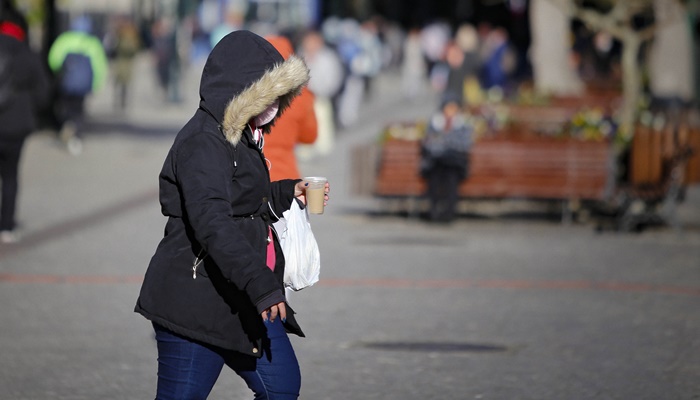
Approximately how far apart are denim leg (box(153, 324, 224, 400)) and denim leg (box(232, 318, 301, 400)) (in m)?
0.10

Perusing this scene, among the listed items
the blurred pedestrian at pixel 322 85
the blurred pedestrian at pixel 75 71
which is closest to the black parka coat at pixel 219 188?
the blurred pedestrian at pixel 322 85

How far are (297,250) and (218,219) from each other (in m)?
0.52

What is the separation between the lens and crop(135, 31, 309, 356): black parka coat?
461 centimetres

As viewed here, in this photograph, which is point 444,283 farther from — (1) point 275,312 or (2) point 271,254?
(1) point 275,312

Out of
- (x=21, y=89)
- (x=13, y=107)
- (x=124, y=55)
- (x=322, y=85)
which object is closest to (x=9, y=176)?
(x=13, y=107)

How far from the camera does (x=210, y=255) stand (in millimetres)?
4543

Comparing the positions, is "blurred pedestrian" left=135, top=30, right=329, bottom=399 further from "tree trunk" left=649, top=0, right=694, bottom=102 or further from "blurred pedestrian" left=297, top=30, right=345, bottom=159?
"tree trunk" left=649, top=0, right=694, bottom=102

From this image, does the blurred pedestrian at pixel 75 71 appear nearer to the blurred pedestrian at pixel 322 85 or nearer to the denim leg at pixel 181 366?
the blurred pedestrian at pixel 322 85

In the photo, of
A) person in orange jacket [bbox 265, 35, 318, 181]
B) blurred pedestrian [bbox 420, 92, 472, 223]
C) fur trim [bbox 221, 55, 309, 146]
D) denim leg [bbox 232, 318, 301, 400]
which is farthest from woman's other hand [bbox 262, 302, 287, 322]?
blurred pedestrian [bbox 420, 92, 472, 223]

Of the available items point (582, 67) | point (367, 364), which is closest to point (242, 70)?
point (367, 364)

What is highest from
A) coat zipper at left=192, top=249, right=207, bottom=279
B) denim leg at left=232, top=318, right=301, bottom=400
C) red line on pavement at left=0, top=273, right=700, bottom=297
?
coat zipper at left=192, top=249, right=207, bottom=279

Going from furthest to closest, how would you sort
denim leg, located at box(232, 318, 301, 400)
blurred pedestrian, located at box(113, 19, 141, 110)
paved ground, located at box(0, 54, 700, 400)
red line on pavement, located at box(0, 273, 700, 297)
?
blurred pedestrian, located at box(113, 19, 141, 110)
red line on pavement, located at box(0, 273, 700, 297)
paved ground, located at box(0, 54, 700, 400)
denim leg, located at box(232, 318, 301, 400)

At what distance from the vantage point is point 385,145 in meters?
15.2

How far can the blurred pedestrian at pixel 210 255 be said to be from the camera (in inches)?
182
